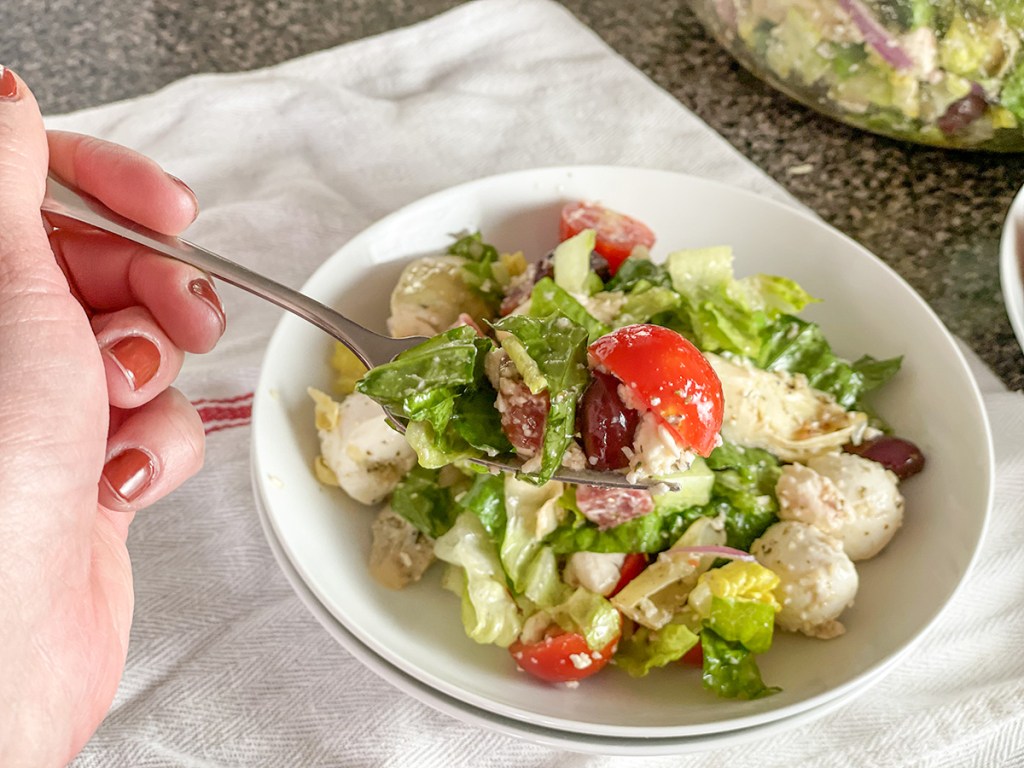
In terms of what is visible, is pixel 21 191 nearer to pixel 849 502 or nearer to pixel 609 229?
pixel 609 229

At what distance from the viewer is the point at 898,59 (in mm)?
1806

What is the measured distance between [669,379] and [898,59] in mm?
1032

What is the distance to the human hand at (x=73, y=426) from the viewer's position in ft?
3.31

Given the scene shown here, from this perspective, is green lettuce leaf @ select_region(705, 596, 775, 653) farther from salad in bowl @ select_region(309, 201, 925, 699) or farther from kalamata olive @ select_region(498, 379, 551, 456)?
kalamata olive @ select_region(498, 379, 551, 456)

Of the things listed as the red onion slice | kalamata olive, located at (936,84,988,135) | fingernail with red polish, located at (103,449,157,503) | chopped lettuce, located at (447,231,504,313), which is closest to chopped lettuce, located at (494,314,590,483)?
chopped lettuce, located at (447,231,504,313)

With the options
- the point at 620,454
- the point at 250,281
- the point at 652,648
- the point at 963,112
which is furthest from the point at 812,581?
the point at 963,112

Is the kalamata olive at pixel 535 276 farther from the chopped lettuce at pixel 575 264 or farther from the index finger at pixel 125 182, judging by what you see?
the index finger at pixel 125 182

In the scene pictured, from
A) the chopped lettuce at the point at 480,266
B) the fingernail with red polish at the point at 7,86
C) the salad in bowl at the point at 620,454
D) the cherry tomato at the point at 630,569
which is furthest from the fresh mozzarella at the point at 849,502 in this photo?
the fingernail with red polish at the point at 7,86

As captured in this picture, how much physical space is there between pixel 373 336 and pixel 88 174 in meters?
0.47

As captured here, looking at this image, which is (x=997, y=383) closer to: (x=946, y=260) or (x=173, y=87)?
(x=946, y=260)

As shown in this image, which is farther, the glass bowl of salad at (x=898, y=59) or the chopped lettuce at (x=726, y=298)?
the glass bowl of salad at (x=898, y=59)

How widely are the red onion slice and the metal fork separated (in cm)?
105

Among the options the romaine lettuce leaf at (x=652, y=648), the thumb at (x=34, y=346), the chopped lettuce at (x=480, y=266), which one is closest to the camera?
the thumb at (x=34, y=346)

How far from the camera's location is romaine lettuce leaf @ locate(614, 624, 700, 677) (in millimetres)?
1335
